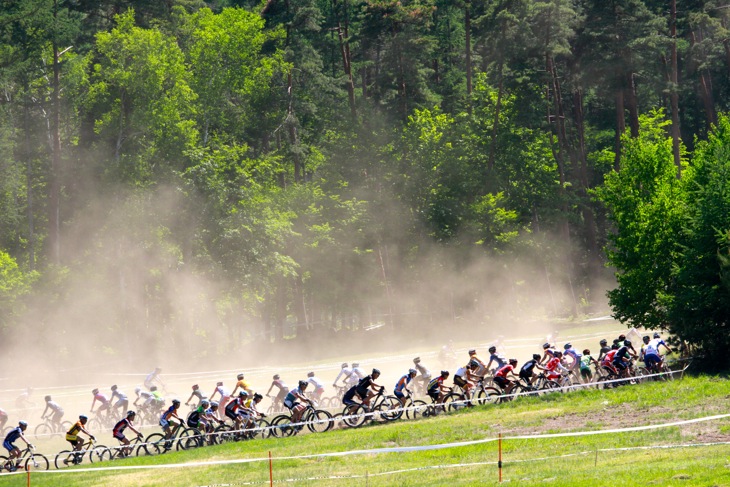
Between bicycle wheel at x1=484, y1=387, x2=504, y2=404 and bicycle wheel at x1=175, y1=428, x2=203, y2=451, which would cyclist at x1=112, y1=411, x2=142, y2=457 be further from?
bicycle wheel at x1=484, y1=387, x2=504, y2=404

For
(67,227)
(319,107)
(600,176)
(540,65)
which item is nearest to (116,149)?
(67,227)

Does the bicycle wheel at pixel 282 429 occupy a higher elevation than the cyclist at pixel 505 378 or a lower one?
lower

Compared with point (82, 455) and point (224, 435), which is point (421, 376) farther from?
point (82, 455)

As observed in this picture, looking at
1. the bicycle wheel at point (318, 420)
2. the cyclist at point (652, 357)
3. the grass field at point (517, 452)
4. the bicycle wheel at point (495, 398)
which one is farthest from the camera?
the cyclist at point (652, 357)

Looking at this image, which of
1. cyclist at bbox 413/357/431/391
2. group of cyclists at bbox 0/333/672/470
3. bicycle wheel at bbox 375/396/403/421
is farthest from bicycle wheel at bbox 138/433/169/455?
cyclist at bbox 413/357/431/391

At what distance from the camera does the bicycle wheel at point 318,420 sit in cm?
2947

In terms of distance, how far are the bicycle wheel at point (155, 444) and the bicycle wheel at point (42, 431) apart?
7.98 meters

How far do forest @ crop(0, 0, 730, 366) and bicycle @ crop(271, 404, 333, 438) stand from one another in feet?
107

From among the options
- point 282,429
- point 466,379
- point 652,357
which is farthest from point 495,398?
point 282,429

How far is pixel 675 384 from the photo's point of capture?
2991 centimetres

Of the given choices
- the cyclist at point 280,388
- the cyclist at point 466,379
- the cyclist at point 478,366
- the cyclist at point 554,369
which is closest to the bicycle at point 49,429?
the cyclist at point 280,388

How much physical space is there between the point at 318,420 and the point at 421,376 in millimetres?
6546

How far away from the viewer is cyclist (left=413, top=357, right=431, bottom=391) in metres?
34.6

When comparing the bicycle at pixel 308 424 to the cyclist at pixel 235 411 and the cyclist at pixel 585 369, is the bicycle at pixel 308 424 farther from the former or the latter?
the cyclist at pixel 585 369
